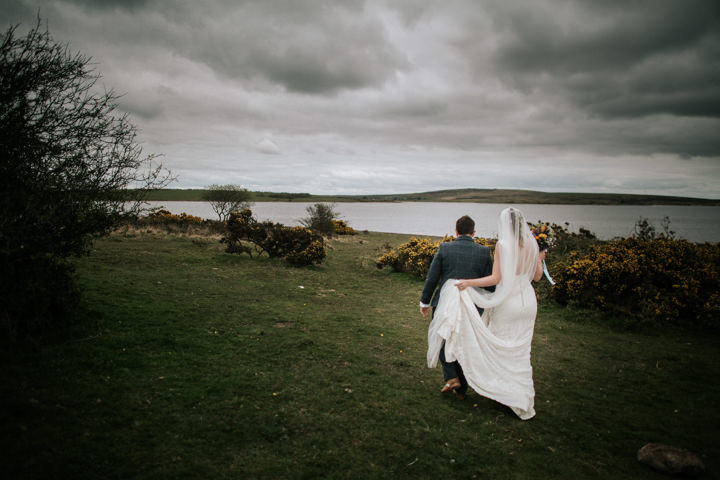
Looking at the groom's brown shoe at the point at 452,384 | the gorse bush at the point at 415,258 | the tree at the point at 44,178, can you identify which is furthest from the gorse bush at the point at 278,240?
the groom's brown shoe at the point at 452,384

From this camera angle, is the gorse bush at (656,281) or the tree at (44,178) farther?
the gorse bush at (656,281)

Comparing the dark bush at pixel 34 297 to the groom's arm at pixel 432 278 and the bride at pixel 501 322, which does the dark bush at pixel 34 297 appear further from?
the bride at pixel 501 322

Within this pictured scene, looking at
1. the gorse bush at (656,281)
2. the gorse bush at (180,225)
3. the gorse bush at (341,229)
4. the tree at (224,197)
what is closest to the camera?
the gorse bush at (656,281)

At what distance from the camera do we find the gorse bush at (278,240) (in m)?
17.0

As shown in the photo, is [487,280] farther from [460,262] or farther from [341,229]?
[341,229]

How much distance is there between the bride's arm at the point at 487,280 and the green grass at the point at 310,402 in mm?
1854

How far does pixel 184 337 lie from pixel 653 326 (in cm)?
1169

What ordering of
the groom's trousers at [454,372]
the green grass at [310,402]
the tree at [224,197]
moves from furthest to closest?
the tree at [224,197] < the groom's trousers at [454,372] < the green grass at [310,402]

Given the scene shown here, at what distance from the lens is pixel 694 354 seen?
308 inches

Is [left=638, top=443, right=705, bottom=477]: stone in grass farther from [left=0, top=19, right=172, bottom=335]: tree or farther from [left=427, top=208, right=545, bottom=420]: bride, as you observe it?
[left=0, top=19, right=172, bottom=335]: tree

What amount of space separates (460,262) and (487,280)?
49 centimetres

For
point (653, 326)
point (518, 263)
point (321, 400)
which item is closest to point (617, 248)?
point (653, 326)

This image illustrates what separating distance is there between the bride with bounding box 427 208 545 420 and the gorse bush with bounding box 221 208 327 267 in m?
12.2

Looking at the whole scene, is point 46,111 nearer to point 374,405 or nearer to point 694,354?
point 374,405
